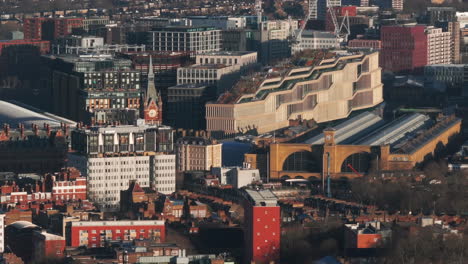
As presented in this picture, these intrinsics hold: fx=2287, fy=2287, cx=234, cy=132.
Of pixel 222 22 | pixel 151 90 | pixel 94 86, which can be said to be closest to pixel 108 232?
pixel 151 90

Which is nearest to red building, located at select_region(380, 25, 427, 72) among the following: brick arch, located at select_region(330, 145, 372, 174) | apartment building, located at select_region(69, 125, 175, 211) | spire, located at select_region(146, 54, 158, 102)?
spire, located at select_region(146, 54, 158, 102)

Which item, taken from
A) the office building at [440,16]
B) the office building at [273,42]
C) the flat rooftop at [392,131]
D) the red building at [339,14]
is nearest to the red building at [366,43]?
the office building at [273,42]

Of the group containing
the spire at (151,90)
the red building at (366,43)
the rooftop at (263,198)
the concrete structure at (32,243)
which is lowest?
the concrete structure at (32,243)

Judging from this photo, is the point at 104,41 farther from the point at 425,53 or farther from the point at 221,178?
the point at 221,178

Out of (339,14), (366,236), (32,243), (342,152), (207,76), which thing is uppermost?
(339,14)

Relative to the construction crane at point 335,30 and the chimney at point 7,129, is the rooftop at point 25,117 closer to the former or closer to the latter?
the chimney at point 7,129

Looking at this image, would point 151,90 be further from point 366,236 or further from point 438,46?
point 438,46
